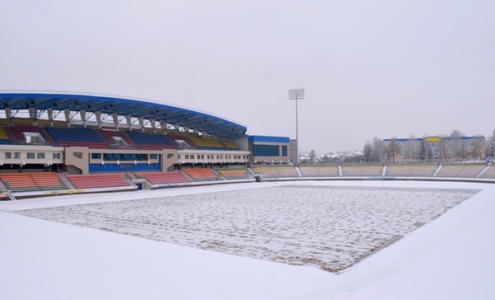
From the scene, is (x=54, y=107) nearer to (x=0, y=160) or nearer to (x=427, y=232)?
(x=0, y=160)

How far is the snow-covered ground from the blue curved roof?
64.0 feet

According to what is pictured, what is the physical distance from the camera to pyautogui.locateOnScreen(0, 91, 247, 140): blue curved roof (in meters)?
39.8

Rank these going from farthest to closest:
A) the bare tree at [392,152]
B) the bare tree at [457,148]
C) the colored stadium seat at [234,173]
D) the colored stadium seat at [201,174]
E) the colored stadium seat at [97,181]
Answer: the bare tree at [392,152] → the bare tree at [457,148] → the colored stadium seat at [234,173] → the colored stadium seat at [201,174] → the colored stadium seat at [97,181]

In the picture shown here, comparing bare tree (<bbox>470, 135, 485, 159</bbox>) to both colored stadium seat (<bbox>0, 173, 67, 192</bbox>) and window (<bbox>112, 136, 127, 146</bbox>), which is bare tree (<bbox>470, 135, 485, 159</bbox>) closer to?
window (<bbox>112, 136, 127, 146</bbox>)

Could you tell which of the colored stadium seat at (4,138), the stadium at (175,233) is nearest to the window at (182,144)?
the stadium at (175,233)

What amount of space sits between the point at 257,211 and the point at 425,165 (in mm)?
45906

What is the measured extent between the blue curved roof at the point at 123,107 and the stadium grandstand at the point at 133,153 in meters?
0.10

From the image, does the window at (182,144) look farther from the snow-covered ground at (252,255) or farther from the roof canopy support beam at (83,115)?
the snow-covered ground at (252,255)

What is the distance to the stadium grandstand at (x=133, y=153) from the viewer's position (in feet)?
130

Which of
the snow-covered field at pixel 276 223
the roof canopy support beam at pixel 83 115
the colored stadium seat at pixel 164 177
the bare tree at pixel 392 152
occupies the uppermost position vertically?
the roof canopy support beam at pixel 83 115

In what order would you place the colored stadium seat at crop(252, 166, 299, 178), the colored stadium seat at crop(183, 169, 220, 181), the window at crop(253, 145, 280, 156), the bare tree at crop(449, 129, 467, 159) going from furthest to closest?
the bare tree at crop(449, 129, 467, 159)
the window at crop(253, 145, 280, 156)
the colored stadium seat at crop(252, 166, 299, 178)
the colored stadium seat at crop(183, 169, 220, 181)

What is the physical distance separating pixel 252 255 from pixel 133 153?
39.7m

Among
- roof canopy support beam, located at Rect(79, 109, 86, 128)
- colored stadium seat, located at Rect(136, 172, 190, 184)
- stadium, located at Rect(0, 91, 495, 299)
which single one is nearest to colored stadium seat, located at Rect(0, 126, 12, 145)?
stadium, located at Rect(0, 91, 495, 299)

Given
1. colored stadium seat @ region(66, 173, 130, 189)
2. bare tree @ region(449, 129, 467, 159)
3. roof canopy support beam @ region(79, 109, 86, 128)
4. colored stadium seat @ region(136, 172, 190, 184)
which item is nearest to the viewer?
colored stadium seat @ region(66, 173, 130, 189)
